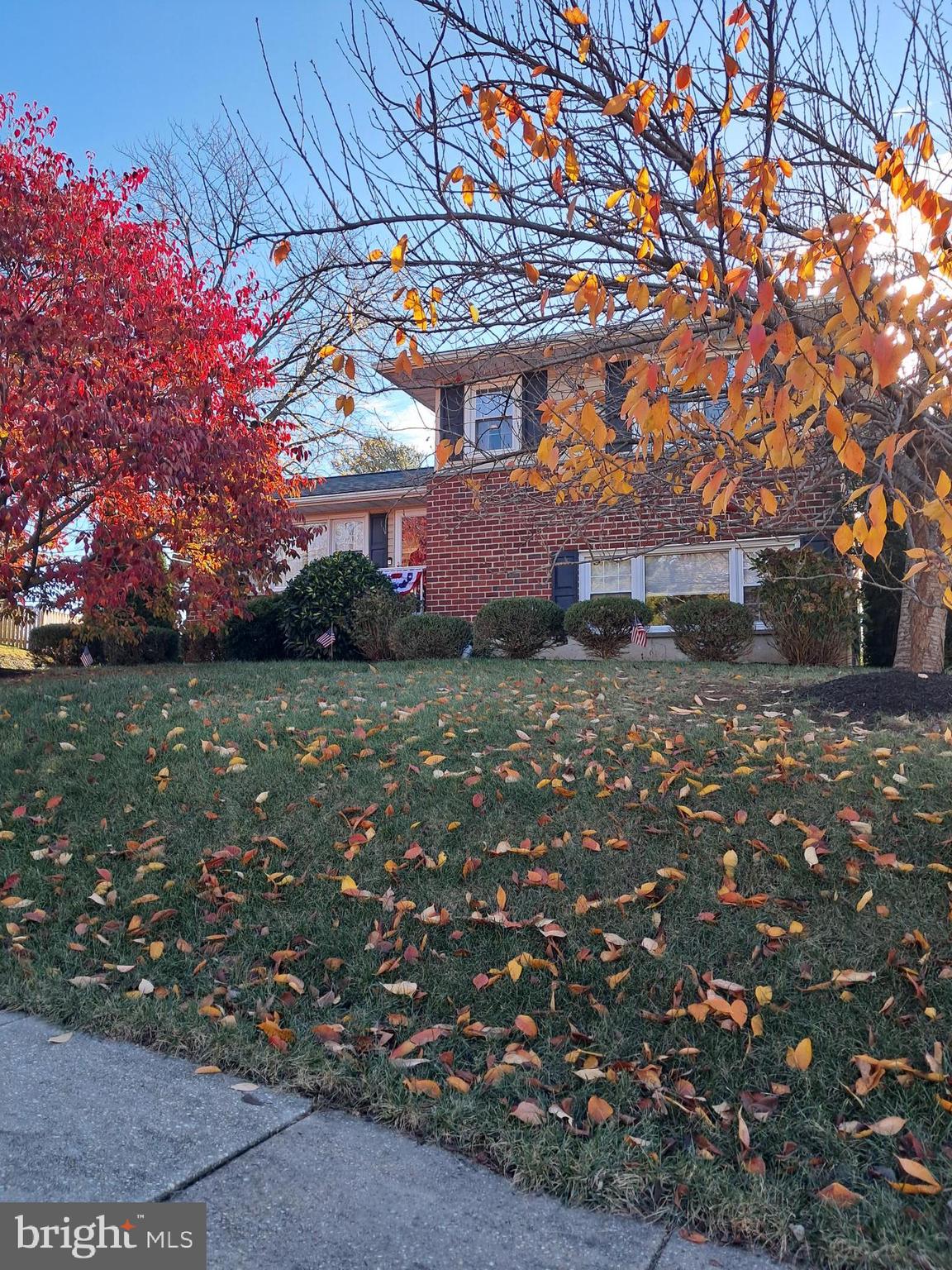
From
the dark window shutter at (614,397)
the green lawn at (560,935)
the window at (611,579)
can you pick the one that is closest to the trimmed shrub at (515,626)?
the window at (611,579)

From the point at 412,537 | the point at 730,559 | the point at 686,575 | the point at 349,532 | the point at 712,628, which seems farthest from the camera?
the point at 412,537

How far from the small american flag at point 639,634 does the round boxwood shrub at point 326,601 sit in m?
3.45

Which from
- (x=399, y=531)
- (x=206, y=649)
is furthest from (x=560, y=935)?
(x=399, y=531)

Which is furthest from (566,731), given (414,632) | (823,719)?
(414,632)

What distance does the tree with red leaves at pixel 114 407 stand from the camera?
7957mm

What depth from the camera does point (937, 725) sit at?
6.05 meters

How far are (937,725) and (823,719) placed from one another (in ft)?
2.39

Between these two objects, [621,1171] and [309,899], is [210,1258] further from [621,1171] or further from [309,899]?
[309,899]

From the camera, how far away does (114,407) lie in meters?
8.04

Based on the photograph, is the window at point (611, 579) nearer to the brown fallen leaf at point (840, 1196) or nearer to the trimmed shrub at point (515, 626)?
the trimmed shrub at point (515, 626)

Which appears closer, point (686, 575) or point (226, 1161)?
point (226, 1161)

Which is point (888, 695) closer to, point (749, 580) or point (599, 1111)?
point (599, 1111)

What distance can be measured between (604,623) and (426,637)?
7.86 feet

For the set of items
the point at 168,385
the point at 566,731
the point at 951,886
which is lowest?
the point at 951,886
